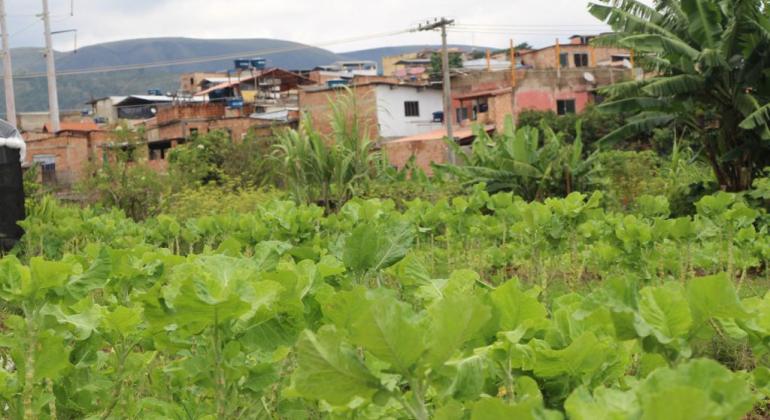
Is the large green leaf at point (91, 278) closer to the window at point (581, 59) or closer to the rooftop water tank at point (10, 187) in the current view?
the rooftop water tank at point (10, 187)

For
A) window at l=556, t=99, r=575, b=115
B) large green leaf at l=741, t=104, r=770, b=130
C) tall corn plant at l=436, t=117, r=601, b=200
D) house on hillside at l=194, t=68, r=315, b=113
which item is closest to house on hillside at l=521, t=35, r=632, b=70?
window at l=556, t=99, r=575, b=115

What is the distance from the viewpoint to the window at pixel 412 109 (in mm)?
38812

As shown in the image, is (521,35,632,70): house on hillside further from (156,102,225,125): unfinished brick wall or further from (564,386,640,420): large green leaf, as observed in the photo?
(564,386,640,420): large green leaf

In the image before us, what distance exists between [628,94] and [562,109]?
867 inches

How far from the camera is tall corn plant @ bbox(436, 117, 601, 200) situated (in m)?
15.7

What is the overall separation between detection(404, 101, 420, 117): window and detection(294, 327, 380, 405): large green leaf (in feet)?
124

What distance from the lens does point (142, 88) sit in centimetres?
18650

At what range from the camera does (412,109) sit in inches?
1539

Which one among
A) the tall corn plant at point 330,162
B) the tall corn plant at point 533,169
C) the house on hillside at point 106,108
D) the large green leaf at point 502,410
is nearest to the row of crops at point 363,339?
the large green leaf at point 502,410

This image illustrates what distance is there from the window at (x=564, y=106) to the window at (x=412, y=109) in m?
5.66

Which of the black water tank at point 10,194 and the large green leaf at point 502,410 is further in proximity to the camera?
the black water tank at point 10,194

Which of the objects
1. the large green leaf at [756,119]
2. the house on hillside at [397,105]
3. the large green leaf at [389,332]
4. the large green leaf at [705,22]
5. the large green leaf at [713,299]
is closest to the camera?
the large green leaf at [389,332]

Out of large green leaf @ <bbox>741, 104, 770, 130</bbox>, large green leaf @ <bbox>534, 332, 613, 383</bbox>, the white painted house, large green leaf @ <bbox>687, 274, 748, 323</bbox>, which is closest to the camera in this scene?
large green leaf @ <bbox>687, 274, 748, 323</bbox>

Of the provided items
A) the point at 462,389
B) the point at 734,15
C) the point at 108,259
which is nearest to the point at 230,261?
Answer: the point at 108,259
